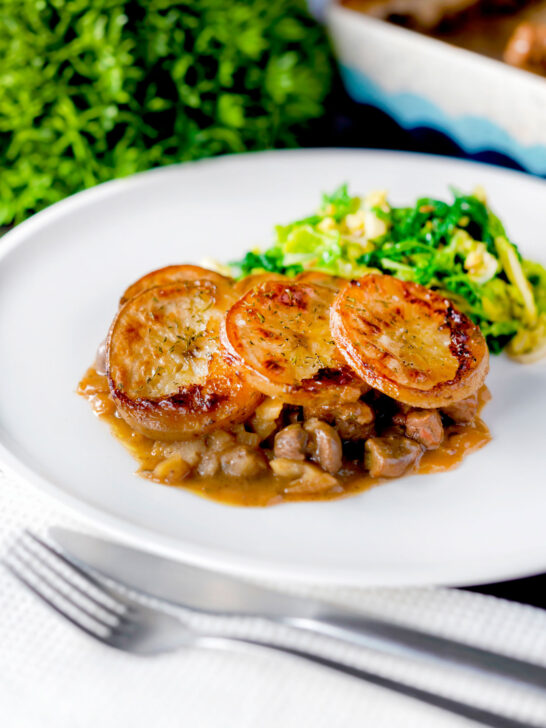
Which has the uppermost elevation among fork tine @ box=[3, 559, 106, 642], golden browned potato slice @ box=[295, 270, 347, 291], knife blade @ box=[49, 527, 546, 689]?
golden browned potato slice @ box=[295, 270, 347, 291]

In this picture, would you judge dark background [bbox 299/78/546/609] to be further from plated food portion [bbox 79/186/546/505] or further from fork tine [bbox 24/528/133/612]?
fork tine [bbox 24/528/133/612]

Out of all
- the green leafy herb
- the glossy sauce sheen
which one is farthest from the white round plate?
the green leafy herb

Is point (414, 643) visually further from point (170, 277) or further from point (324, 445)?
point (170, 277)

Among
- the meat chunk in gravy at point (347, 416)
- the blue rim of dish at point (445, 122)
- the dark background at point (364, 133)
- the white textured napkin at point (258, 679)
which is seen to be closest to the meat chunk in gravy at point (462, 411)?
the meat chunk in gravy at point (347, 416)

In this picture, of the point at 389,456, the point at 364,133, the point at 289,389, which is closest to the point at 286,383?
the point at 289,389

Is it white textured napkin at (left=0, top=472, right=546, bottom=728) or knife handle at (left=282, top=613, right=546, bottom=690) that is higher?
knife handle at (left=282, top=613, right=546, bottom=690)

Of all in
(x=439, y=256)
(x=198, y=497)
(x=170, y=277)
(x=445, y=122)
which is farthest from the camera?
(x=445, y=122)
